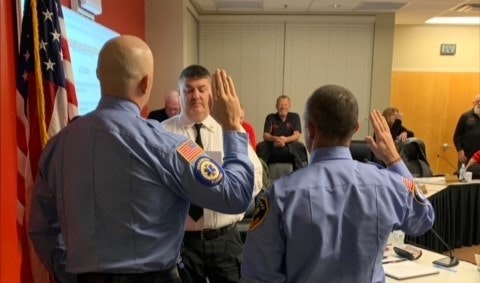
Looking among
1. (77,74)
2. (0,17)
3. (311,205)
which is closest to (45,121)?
(0,17)

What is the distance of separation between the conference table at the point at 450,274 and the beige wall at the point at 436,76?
631 centimetres

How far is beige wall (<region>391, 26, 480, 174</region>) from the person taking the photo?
26.2ft

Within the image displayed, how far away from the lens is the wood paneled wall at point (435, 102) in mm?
8008

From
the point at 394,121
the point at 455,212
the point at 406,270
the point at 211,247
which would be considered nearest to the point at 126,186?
the point at 211,247

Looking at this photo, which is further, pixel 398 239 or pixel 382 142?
pixel 398 239

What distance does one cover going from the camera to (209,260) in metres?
1.94

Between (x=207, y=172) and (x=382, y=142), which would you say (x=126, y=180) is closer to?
(x=207, y=172)

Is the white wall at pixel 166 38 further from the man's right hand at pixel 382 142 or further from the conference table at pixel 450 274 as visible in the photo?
the man's right hand at pixel 382 142

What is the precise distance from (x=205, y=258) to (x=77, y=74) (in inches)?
51.0

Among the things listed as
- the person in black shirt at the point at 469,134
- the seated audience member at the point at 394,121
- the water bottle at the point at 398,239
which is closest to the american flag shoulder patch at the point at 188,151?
the water bottle at the point at 398,239

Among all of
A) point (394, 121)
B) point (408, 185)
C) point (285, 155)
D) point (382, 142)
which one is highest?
point (382, 142)

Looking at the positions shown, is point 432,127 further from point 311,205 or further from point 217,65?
point 311,205

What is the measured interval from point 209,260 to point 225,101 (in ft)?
3.14

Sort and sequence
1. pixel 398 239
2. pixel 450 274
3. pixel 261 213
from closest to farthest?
1. pixel 261 213
2. pixel 450 274
3. pixel 398 239
